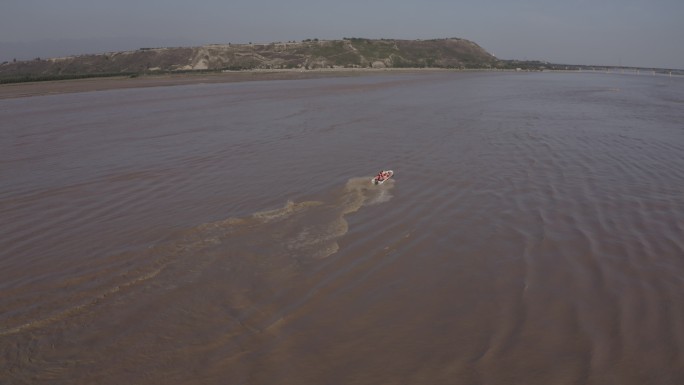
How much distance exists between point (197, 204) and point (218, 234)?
1588 millimetres

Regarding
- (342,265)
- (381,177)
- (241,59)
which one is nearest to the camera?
(342,265)

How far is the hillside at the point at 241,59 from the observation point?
65.5 metres

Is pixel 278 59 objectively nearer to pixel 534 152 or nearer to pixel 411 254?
pixel 534 152

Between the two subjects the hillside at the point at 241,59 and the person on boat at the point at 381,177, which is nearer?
the person on boat at the point at 381,177

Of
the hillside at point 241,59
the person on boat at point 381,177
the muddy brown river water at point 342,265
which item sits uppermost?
the hillside at point 241,59

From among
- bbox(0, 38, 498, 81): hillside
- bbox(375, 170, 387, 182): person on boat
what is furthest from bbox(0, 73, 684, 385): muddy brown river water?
bbox(0, 38, 498, 81): hillside

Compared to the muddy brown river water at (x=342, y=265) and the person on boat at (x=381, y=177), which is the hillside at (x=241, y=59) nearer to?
the muddy brown river water at (x=342, y=265)

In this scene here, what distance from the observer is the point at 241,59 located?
2739 inches

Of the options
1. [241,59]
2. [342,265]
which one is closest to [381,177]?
[342,265]

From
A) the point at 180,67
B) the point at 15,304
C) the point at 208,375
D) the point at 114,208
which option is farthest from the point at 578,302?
the point at 180,67

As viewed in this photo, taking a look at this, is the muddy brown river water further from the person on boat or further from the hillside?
the hillside

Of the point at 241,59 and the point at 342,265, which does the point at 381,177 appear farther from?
the point at 241,59

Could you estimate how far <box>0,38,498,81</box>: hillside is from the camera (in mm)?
65500

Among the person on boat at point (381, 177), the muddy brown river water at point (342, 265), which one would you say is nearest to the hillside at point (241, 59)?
the muddy brown river water at point (342, 265)
